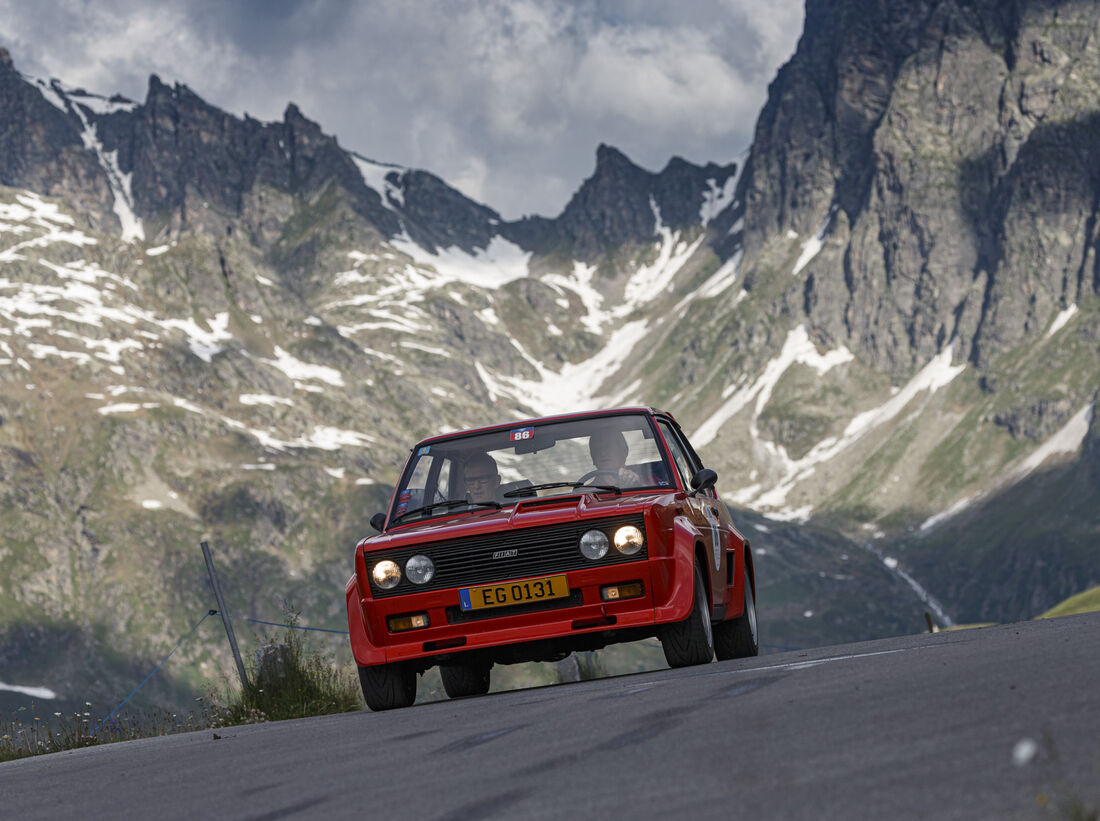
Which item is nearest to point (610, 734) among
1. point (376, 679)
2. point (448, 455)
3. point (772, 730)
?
point (772, 730)

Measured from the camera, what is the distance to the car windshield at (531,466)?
10398 millimetres

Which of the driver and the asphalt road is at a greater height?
the driver

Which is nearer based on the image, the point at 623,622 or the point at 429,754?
the point at 429,754

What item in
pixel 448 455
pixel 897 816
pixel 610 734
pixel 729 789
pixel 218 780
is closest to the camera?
pixel 897 816

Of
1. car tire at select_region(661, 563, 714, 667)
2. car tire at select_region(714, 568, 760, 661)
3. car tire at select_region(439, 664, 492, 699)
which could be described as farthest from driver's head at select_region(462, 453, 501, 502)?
car tire at select_region(714, 568, 760, 661)

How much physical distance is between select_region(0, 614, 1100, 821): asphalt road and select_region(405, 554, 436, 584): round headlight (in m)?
1.12

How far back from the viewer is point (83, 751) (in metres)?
10.4

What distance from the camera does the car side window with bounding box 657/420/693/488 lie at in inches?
432

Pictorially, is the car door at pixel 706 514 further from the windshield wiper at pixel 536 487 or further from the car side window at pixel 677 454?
the windshield wiper at pixel 536 487

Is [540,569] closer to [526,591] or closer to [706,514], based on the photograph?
[526,591]

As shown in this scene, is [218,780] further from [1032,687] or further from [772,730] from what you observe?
[1032,687]

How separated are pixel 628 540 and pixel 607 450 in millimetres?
1440

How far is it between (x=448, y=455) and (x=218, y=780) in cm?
492

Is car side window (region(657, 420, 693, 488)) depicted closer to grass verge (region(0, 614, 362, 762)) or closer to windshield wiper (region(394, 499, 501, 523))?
windshield wiper (region(394, 499, 501, 523))
